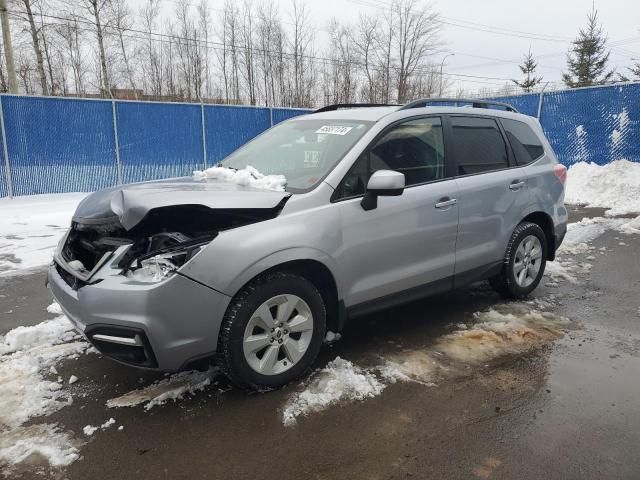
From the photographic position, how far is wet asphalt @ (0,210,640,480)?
8.23 feet

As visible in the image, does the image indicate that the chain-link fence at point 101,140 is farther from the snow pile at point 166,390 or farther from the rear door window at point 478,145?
the rear door window at point 478,145

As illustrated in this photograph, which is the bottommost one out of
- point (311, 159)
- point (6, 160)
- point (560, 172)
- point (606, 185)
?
point (606, 185)

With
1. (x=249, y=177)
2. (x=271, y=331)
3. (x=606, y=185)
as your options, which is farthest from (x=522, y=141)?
(x=606, y=185)

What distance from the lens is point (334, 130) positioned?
391 centimetres

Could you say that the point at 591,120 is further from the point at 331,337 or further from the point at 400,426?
the point at 400,426

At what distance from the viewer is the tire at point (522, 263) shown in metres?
4.71

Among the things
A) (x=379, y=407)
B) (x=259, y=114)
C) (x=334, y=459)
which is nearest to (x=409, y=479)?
(x=334, y=459)

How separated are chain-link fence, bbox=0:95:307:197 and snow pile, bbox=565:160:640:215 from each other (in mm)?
9375

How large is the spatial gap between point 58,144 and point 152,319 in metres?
10.6

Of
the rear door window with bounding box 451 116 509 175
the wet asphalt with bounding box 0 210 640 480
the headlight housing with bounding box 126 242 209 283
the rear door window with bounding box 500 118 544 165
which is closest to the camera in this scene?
the wet asphalt with bounding box 0 210 640 480

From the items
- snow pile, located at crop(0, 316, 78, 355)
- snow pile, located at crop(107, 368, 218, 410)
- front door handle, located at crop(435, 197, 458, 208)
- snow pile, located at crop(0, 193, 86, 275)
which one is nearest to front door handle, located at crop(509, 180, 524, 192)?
front door handle, located at crop(435, 197, 458, 208)

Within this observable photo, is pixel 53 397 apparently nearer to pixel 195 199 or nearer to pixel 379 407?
pixel 195 199

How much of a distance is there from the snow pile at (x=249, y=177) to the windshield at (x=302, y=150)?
75mm

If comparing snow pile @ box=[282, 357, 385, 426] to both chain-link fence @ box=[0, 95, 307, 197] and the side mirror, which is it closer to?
the side mirror
